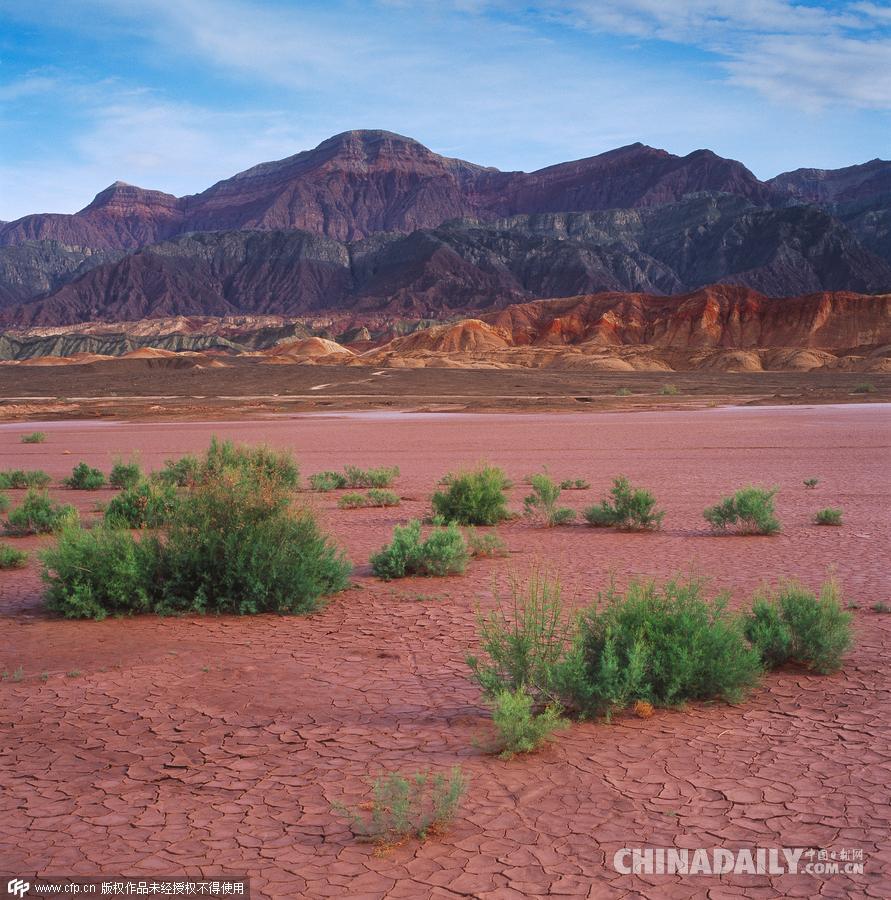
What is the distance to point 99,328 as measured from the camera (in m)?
188

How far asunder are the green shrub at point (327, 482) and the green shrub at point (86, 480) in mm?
4585

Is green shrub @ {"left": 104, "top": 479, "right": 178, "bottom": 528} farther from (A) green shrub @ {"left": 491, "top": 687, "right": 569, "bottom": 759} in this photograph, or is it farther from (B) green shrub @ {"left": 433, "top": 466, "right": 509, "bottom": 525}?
(A) green shrub @ {"left": 491, "top": 687, "right": 569, "bottom": 759}

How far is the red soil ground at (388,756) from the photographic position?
439cm

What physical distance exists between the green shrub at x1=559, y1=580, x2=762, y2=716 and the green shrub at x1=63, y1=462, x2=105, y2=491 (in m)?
16.2

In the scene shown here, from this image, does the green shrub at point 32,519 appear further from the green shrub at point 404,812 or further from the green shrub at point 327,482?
the green shrub at point 404,812

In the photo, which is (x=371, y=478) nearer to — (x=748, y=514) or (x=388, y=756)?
(x=748, y=514)

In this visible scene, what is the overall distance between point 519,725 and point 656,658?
1301 mm

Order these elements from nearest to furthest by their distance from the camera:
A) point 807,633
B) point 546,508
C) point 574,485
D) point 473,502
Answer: point 807,633
point 473,502
point 546,508
point 574,485

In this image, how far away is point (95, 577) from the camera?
9.28 metres

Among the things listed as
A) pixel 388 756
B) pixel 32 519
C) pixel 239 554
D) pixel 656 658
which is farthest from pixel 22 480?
pixel 656 658

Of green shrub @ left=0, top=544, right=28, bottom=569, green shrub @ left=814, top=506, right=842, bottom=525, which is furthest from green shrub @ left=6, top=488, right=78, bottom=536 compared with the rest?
green shrub @ left=814, top=506, right=842, bottom=525

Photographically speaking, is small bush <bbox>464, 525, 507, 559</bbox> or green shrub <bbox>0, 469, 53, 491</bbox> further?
green shrub <bbox>0, 469, 53, 491</bbox>

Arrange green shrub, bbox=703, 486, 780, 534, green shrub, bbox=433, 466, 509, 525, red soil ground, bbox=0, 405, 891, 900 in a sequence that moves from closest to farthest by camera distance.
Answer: red soil ground, bbox=0, 405, 891, 900, green shrub, bbox=703, 486, 780, 534, green shrub, bbox=433, 466, 509, 525

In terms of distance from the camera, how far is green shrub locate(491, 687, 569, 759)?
5512mm
